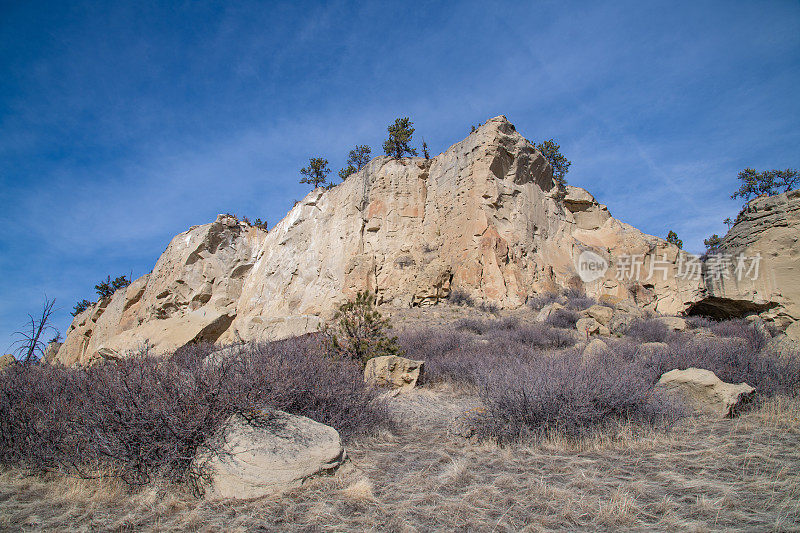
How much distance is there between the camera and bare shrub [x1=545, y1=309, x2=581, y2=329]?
1253 centimetres

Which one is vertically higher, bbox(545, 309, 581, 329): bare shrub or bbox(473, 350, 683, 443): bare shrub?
bbox(545, 309, 581, 329): bare shrub

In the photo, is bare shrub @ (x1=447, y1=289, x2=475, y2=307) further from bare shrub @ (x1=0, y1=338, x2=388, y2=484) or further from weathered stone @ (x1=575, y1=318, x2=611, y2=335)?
bare shrub @ (x1=0, y1=338, x2=388, y2=484)

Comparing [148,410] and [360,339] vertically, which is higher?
[360,339]

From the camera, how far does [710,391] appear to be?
4.85 m

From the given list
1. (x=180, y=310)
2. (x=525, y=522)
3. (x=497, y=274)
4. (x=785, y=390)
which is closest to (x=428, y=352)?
(x=785, y=390)

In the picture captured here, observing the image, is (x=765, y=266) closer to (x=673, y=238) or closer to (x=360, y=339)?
(x=360, y=339)

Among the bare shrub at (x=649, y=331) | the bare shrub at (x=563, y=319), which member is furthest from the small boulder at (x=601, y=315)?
the bare shrub at (x=649, y=331)

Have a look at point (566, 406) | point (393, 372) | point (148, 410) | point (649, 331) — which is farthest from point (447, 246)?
point (148, 410)

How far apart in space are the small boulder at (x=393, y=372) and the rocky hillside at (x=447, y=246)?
27.1 feet

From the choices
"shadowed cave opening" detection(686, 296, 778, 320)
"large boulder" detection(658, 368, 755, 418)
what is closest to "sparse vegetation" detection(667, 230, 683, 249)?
"shadowed cave opening" detection(686, 296, 778, 320)

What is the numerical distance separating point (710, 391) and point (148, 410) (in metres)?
6.00

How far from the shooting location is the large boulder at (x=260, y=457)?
2855 mm

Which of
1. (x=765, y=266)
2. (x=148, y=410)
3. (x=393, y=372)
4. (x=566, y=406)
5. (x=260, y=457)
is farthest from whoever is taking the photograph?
(x=765, y=266)

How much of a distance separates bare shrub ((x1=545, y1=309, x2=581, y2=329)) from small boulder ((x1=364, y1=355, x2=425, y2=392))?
23.6 feet
